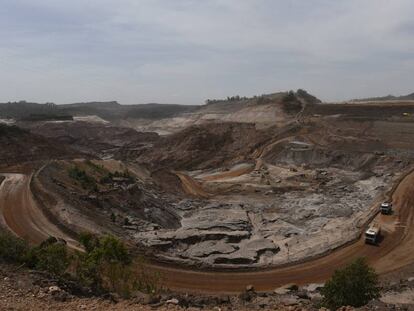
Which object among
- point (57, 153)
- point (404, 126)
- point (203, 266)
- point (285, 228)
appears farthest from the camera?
point (404, 126)

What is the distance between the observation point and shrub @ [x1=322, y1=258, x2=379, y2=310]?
18797mm

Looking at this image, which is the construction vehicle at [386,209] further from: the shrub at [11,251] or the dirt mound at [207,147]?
the shrub at [11,251]

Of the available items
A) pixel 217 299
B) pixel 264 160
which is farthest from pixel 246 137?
pixel 217 299

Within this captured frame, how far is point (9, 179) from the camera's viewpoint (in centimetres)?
4566

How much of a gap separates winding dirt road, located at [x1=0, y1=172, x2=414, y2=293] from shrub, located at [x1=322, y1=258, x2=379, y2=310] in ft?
36.8

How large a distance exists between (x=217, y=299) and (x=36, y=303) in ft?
26.7

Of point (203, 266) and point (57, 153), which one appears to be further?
point (57, 153)

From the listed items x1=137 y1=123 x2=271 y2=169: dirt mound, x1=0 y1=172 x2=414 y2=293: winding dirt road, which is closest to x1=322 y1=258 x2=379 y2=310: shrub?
x1=0 y1=172 x2=414 y2=293: winding dirt road

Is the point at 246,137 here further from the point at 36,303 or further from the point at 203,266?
the point at 36,303

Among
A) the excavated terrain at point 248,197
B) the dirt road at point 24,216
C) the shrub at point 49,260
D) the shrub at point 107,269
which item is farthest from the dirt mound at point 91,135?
the shrub at point 49,260

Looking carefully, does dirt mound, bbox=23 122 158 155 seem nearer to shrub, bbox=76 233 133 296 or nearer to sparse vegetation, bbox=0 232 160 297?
shrub, bbox=76 233 133 296

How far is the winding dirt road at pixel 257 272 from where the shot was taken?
30.5 meters

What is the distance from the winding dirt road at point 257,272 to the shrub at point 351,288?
11202mm

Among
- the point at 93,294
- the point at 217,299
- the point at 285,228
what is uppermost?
the point at 93,294
